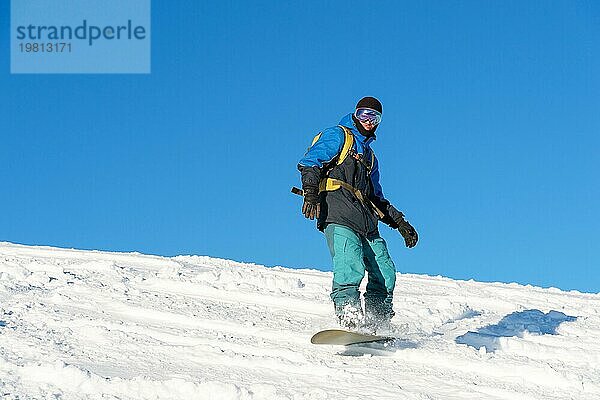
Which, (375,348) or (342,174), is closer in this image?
(375,348)

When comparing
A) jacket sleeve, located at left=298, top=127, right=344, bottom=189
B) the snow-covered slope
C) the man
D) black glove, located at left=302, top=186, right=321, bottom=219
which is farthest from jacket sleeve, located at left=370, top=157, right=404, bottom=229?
the snow-covered slope

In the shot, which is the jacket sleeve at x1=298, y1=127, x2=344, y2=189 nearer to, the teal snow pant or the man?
the man

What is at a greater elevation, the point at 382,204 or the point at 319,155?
the point at 319,155

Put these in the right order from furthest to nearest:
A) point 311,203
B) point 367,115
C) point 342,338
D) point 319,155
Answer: point 367,115
point 319,155
point 311,203
point 342,338

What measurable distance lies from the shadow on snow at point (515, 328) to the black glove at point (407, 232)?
0.99 meters

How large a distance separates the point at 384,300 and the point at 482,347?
3.05 feet

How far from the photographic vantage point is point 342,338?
5.74 meters

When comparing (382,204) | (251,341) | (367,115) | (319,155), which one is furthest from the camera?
(382,204)

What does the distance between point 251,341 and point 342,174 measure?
4.96ft

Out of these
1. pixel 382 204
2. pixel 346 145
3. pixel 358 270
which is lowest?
pixel 358 270

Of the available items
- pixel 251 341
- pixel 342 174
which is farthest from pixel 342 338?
pixel 342 174

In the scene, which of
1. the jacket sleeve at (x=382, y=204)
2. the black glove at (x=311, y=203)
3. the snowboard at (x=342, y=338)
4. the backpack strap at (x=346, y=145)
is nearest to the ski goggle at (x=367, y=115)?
the backpack strap at (x=346, y=145)

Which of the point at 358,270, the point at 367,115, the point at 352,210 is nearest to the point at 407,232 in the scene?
the point at 352,210

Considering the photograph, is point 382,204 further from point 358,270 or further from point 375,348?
point 375,348
